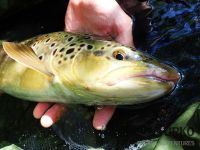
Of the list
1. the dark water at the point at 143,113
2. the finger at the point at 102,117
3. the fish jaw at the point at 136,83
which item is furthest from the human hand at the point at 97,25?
the fish jaw at the point at 136,83

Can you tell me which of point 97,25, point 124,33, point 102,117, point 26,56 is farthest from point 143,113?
point 26,56

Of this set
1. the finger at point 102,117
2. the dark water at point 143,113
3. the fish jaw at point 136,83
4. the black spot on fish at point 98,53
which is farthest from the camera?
the dark water at point 143,113

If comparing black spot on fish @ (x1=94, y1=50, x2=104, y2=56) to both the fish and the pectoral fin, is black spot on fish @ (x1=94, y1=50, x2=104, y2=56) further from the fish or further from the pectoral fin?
the pectoral fin

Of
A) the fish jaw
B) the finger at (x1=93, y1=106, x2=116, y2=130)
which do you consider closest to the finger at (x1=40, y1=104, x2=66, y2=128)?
the finger at (x1=93, y1=106, x2=116, y2=130)

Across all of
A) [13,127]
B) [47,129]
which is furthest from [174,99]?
[13,127]

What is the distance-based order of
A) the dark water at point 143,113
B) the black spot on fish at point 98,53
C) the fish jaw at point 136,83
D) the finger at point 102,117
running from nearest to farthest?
1. the fish jaw at point 136,83
2. the black spot on fish at point 98,53
3. the finger at point 102,117
4. the dark water at point 143,113

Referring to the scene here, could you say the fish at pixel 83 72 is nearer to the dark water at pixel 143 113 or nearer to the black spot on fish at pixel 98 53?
the black spot on fish at pixel 98 53

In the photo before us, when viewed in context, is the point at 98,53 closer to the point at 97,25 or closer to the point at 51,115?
the point at 51,115

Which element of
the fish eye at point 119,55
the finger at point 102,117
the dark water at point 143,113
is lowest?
the dark water at point 143,113
